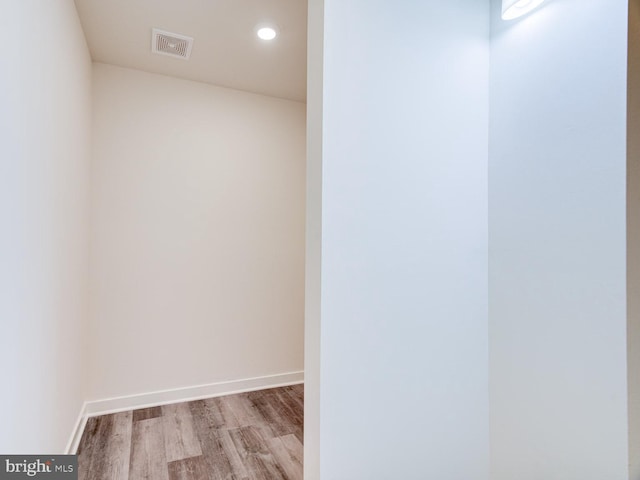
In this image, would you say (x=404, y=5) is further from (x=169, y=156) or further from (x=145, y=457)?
(x=145, y=457)

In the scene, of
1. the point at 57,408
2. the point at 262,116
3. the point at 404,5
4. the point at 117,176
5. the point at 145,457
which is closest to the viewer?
the point at 404,5

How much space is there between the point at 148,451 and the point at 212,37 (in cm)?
261

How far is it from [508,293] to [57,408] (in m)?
2.24

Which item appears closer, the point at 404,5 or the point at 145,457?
the point at 404,5

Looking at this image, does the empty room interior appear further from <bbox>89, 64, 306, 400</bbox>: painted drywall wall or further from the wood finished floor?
<bbox>89, 64, 306, 400</bbox>: painted drywall wall

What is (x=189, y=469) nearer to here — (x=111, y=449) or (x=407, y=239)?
(x=111, y=449)

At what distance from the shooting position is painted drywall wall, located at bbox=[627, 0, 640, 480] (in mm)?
767

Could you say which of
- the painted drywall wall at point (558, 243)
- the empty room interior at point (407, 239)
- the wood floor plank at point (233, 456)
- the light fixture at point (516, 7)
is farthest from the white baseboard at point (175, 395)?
the light fixture at point (516, 7)

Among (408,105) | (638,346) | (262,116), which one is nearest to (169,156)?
(262,116)

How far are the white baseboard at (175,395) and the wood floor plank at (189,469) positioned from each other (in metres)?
0.69

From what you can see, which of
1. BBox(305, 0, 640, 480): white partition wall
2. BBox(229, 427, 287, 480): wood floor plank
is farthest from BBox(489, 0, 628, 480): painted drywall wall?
BBox(229, 427, 287, 480): wood floor plank

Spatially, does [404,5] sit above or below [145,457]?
above

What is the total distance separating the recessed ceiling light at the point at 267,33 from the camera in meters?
2.11

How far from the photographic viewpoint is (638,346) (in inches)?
30.5
